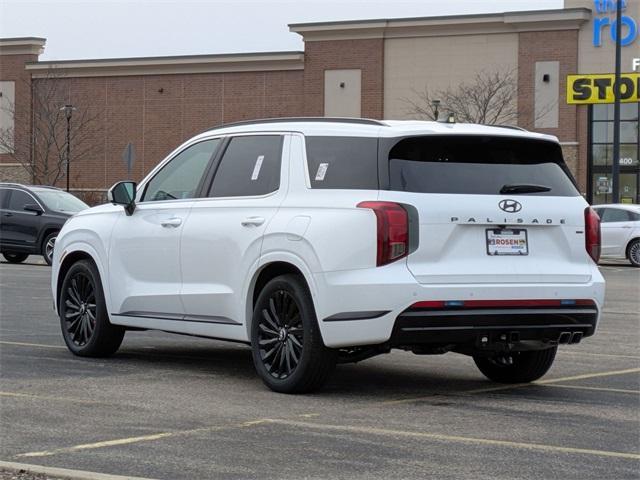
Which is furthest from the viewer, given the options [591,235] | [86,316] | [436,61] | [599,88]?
[436,61]

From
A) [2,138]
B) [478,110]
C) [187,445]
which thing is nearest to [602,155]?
[478,110]

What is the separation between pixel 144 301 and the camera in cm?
1055

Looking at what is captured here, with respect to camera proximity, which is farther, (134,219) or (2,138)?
(2,138)

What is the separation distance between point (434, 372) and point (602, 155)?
47378mm

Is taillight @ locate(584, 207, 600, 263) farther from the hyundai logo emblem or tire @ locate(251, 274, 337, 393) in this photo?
tire @ locate(251, 274, 337, 393)

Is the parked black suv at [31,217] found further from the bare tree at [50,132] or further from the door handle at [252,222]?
the bare tree at [50,132]

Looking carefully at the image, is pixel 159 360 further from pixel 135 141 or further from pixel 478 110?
pixel 135 141

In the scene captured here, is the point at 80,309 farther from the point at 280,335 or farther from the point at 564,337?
the point at 564,337

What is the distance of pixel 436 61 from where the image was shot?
58.7m

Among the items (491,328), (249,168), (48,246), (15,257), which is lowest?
(15,257)

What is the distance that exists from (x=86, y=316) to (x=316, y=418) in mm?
3783

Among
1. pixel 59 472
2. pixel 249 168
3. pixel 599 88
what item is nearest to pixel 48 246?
pixel 249 168

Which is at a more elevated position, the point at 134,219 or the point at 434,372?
the point at 134,219

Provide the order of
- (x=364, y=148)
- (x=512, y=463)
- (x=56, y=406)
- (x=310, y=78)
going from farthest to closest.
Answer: (x=310, y=78), (x=364, y=148), (x=56, y=406), (x=512, y=463)
